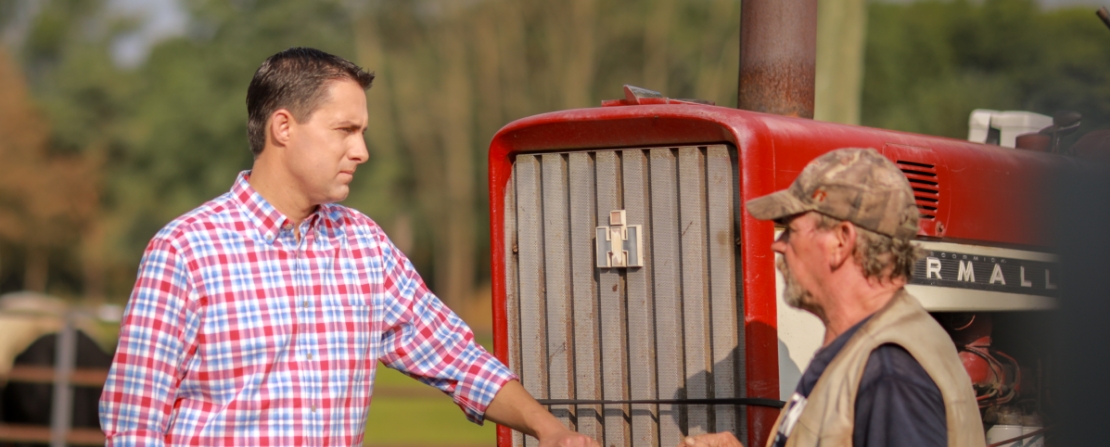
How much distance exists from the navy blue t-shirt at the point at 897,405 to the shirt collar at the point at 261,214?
3.87 ft

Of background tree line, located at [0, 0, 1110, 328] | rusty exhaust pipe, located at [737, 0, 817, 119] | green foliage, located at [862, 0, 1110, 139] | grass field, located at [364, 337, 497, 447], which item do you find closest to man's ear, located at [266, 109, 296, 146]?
rusty exhaust pipe, located at [737, 0, 817, 119]

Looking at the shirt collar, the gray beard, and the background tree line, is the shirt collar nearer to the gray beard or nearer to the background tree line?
the gray beard

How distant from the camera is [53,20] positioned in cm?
4322

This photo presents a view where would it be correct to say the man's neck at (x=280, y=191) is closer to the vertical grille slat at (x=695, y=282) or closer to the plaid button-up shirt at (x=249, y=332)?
the plaid button-up shirt at (x=249, y=332)

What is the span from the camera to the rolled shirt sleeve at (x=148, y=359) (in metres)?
2.21

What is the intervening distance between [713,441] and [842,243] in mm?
578

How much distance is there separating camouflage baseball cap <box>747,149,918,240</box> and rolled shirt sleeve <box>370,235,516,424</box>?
89 cm

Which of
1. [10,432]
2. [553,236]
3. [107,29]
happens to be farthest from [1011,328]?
[107,29]

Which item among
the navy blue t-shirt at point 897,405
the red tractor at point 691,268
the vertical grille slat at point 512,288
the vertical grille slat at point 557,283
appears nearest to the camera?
the navy blue t-shirt at point 897,405

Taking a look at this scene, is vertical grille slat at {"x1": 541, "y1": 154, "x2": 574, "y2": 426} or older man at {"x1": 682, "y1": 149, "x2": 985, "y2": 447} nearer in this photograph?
older man at {"x1": 682, "y1": 149, "x2": 985, "y2": 447}

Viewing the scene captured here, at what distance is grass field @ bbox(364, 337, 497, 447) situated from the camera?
13.7m

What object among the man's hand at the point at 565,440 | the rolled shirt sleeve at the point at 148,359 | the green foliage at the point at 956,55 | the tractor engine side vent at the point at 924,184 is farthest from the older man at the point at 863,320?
the green foliage at the point at 956,55

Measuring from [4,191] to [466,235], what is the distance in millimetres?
17881

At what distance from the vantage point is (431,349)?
2.72 m
